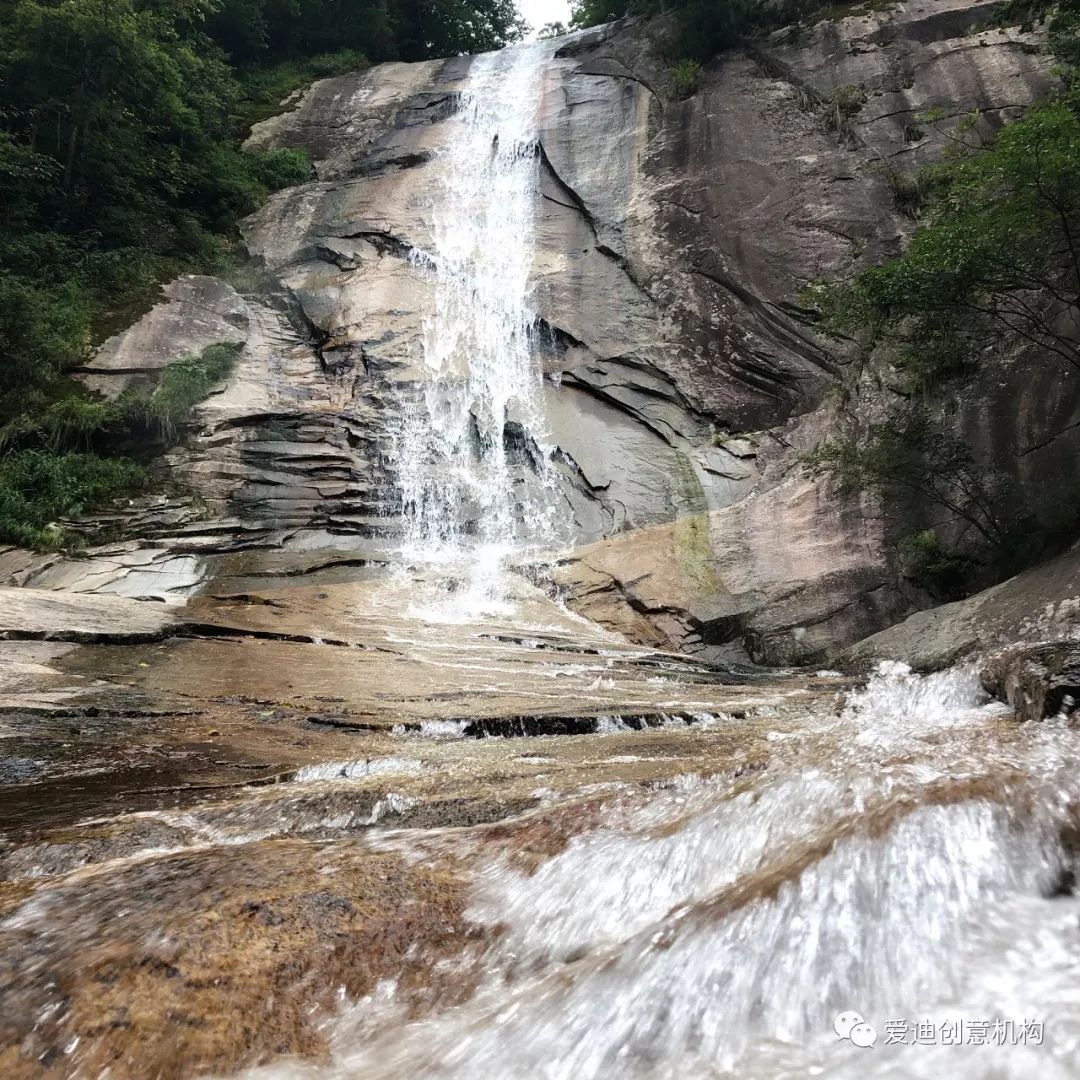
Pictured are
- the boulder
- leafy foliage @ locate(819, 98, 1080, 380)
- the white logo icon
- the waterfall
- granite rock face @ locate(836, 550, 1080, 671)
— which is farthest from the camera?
the waterfall

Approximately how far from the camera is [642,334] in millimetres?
18156

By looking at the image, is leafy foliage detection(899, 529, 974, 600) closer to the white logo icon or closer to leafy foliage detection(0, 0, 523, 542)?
the white logo icon

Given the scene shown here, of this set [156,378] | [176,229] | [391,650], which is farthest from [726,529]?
[176,229]

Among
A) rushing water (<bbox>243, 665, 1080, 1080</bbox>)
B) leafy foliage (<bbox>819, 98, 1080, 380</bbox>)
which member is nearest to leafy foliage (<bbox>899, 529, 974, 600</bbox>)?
leafy foliage (<bbox>819, 98, 1080, 380</bbox>)

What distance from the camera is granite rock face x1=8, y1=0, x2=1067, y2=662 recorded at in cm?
1262

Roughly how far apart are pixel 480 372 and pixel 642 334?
4.09 meters

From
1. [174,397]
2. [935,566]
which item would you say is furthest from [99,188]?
[935,566]

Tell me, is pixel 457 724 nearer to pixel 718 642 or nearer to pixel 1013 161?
pixel 718 642

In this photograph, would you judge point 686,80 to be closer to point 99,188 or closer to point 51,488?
point 99,188

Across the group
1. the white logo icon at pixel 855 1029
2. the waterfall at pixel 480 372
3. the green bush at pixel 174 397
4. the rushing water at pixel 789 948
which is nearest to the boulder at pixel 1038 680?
the rushing water at pixel 789 948

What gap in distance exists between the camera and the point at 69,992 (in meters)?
2.04

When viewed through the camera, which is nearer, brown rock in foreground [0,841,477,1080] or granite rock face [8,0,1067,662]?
brown rock in foreground [0,841,477,1080]

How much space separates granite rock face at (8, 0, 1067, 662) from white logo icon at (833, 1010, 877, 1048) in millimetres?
9950

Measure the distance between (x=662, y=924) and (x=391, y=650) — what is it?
707cm
